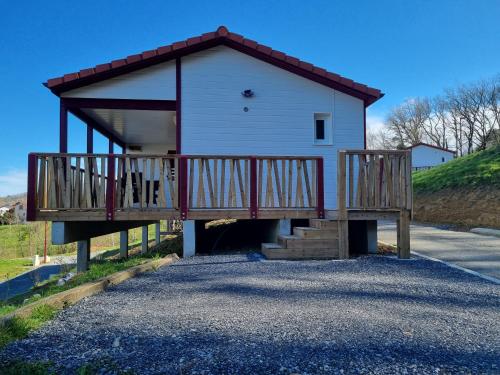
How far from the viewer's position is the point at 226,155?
625 cm

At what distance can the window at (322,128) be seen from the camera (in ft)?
26.7

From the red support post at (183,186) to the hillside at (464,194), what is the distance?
34.2ft

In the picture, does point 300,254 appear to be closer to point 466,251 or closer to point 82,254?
point 466,251

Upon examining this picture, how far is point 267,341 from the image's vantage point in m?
2.20

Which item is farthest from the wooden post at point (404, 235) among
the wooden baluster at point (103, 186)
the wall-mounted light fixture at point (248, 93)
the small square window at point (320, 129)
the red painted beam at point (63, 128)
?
the red painted beam at point (63, 128)

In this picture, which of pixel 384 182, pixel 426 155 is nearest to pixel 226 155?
pixel 384 182

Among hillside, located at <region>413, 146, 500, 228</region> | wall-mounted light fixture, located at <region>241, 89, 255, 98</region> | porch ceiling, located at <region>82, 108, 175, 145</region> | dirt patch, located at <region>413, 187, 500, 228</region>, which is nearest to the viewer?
wall-mounted light fixture, located at <region>241, 89, 255, 98</region>

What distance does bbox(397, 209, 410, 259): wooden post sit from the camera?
551 centimetres

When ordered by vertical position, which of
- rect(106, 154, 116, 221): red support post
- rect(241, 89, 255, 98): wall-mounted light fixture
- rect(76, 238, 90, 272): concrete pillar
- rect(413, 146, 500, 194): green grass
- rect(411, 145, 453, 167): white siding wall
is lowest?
rect(76, 238, 90, 272): concrete pillar

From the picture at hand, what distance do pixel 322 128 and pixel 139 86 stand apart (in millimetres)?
4389

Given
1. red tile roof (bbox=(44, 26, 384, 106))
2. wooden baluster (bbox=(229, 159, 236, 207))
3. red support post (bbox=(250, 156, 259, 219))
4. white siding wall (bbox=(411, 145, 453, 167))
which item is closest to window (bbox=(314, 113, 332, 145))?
red tile roof (bbox=(44, 26, 384, 106))

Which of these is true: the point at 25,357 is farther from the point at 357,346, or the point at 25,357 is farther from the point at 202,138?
the point at 202,138

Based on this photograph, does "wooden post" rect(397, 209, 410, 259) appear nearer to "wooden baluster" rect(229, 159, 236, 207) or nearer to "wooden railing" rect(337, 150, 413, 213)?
"wooden railing" rect(337, 150, 413, 213)

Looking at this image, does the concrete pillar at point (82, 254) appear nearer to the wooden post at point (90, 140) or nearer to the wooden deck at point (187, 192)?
the wooden deck at point (187, 192)
